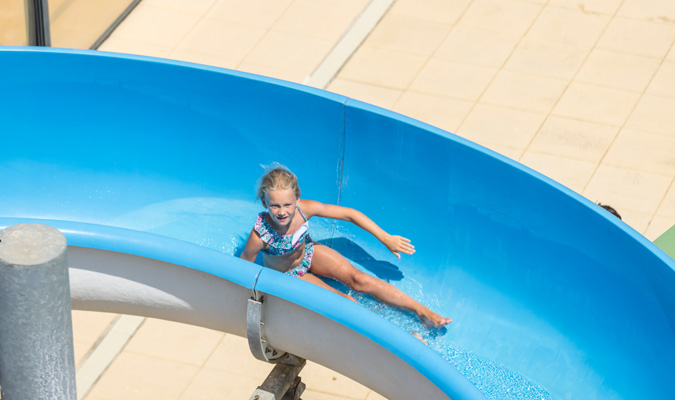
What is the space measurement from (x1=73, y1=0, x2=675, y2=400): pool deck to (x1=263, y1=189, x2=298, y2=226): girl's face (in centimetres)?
97

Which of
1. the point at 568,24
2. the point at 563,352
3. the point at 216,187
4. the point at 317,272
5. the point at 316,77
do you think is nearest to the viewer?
the point at 563,352

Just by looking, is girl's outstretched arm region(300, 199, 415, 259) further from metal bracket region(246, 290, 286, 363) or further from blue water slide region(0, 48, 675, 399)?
metal bracket region(246, 290, 286, 363)

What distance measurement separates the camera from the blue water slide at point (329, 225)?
3367 mm

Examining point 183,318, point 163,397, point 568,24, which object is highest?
point 568,24

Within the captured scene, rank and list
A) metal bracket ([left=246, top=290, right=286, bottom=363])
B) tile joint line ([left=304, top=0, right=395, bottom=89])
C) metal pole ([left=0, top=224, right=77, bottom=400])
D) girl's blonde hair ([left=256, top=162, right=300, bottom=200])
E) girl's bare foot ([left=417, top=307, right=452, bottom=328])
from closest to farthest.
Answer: metal pole ([left=0, top=224, right=77, bottom=400]), metal bracket ([left=246, top=290, right=286, bottom=363]), girl's blonde hair ([left=256, top=162, right=300, bottom=200]), girl's bare foot ([left=417, top=307, right=452, bottom=328]), tile joint line ([left=304, top=0, right=395, bottom=89])

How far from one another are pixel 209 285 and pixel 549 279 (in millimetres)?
1462

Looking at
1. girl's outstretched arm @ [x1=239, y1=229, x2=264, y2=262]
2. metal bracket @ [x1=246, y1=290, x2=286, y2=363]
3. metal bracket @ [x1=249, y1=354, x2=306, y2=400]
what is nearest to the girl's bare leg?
girl's outstretched arm @ [x1=239, y1=229, x2=264, y2=262]

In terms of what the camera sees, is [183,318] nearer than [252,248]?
Yes

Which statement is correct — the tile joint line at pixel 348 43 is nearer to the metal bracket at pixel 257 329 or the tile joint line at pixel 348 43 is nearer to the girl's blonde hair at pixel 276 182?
the girl's blonde hair at pixel 276 182

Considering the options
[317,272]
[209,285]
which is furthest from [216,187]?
[209,285]

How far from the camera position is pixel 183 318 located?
11.7 feet

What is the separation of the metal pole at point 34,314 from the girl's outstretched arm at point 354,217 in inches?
88.9

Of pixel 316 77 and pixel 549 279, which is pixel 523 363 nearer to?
pixel 549 279

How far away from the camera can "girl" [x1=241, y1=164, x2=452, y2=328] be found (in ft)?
12.9
